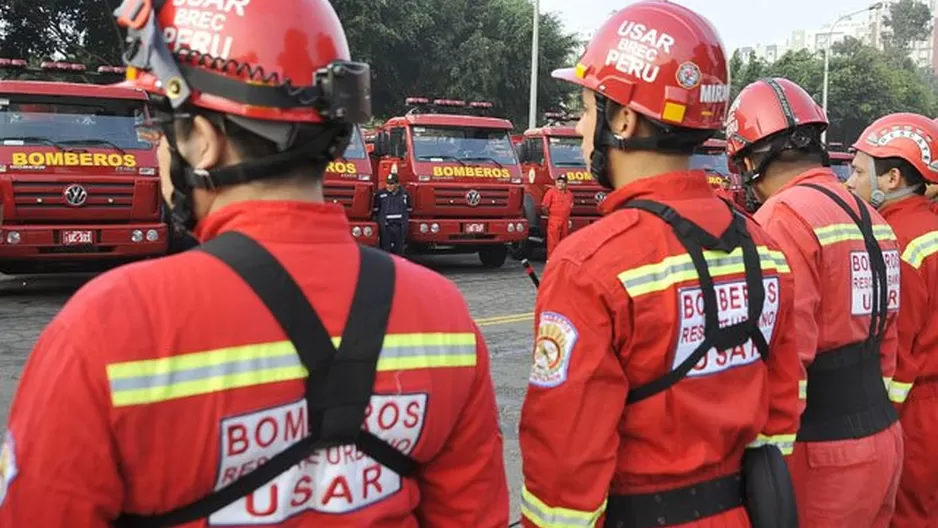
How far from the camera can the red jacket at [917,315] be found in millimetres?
3479

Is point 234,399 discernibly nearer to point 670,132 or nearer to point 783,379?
point 670,132

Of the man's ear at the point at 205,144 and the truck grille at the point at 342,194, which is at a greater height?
the man's ear at the point at 205,144

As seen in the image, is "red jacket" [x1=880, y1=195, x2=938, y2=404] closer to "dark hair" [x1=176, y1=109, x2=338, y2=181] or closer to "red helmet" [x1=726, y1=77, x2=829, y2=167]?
"red helmet" [x1=726, y1=77, x2=829, y2=167]

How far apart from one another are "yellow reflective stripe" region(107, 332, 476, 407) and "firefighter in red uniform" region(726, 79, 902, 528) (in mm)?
1574

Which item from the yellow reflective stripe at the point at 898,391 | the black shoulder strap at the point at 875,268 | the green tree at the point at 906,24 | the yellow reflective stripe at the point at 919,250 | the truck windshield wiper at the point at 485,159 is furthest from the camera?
the green tree at the point at 906,24

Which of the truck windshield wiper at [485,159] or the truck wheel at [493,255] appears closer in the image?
the truck windshield wiper at [485,159]

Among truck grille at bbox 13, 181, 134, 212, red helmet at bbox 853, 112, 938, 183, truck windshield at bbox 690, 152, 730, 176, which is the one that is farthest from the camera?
truck windshield at bbox 690, 152, 730, 176

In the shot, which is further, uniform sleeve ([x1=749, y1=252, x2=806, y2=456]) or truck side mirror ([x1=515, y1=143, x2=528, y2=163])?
truck side mirror ([x1=515, y1=143, x2=528, y2=163])

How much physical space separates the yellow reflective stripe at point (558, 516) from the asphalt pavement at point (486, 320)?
8.32ft

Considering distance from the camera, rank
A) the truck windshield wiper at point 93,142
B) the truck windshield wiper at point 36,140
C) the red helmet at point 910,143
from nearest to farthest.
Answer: the red helmet at point 910,143
the truck windshield wiper at point 36,140
the truck windshield wiper at point 93,142

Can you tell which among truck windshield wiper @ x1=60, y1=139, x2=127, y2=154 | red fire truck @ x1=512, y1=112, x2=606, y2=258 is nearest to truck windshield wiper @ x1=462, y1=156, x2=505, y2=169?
red fire truck @ x1=512, y1=112, x2=606, y2=258

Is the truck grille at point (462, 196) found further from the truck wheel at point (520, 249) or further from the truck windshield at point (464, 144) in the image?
the truck wheel at point (520, 249)

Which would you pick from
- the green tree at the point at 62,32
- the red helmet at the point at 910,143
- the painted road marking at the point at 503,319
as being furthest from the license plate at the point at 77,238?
the green tree at the point at 62,32

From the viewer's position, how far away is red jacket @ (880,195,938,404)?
3479 mm
